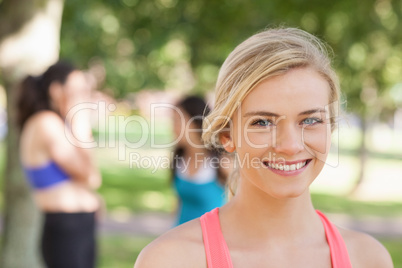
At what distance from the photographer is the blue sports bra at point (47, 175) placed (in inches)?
157

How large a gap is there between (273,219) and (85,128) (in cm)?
294

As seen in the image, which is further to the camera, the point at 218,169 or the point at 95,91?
the point at 95,91

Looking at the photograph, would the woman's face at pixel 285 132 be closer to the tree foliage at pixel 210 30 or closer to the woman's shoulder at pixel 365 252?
the woman's shoulder at pixel 365 252

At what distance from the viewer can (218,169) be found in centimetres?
424

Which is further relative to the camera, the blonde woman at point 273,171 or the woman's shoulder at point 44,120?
the woman's shoulder at point 44,120

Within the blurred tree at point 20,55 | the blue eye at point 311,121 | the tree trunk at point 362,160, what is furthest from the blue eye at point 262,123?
the tree trunk at point 362,160

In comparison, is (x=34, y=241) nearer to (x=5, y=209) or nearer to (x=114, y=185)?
(x=5, y=209)

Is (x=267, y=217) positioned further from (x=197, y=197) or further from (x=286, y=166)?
(x=197, y=197)

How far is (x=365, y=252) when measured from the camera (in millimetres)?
1666

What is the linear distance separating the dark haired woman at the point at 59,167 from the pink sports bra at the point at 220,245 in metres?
2.49

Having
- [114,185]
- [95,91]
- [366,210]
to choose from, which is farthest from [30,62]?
[114,185]

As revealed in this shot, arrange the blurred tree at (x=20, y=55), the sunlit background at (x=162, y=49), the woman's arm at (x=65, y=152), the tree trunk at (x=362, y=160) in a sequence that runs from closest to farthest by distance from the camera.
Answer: the woman's arm at (x=65, y=152) < the blurred tree at (x=20, y=55) < the sunlit background at (x=162, y=49) < the tree trunk at (x=362, y=160)

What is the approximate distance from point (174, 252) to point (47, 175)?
2607 mm

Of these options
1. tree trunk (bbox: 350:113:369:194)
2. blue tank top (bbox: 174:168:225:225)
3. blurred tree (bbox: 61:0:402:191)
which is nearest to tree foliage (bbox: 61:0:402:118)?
blurred tree (bbox: 61:0:402:191)
